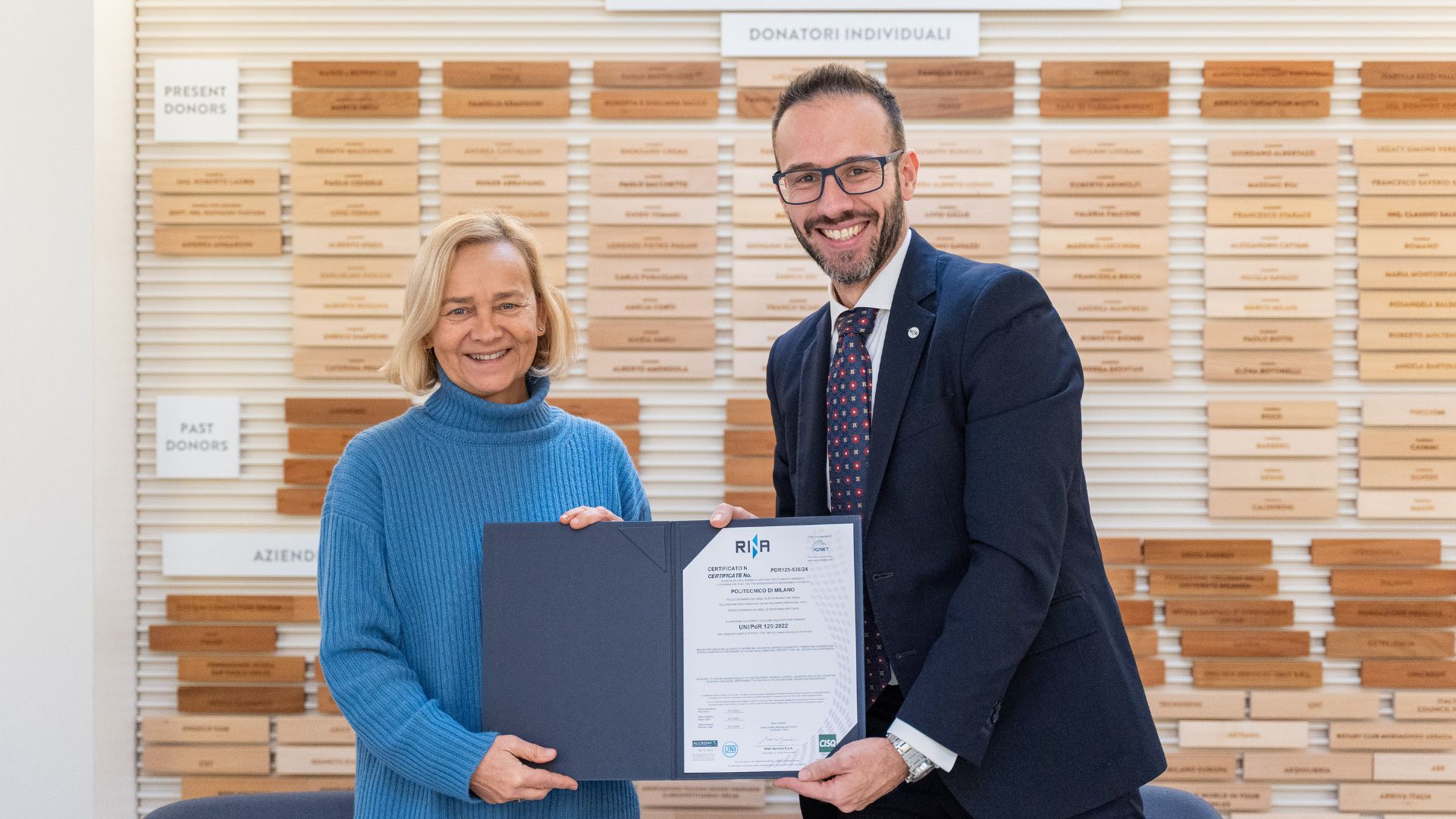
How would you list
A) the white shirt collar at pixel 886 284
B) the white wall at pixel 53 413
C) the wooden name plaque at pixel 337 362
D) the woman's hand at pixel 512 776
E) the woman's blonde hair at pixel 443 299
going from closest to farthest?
the woman's hand at pixel 512 776, the woman's blonde hair at pixel 443 299, the white shirt collar at pixel 886 284, the white wall at pixel 53 413, the wooden name plaque at pixel 337 362

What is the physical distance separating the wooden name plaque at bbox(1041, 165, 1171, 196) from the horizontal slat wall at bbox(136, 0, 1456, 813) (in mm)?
68

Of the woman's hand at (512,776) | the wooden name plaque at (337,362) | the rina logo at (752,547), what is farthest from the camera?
the wooden name plaque at (337,362)

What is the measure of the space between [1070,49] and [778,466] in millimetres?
1830

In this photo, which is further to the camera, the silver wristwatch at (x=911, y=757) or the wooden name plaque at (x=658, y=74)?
the wooden name plaque at (x=658, y=74)

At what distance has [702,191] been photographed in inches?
134

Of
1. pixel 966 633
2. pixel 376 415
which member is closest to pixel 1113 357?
pixel 966 633

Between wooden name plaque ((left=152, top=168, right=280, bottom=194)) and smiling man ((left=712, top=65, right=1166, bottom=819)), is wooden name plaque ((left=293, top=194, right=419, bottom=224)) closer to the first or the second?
wooden name plaque ((left=152, top=168, right=280, bottom=194))

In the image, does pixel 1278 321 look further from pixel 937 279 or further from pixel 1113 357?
pixel 937 279

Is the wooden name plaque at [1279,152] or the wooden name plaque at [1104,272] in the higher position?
the wooden name plaque at [1279,152]

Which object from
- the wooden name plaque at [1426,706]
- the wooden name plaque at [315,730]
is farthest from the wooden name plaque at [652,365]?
the wooden name plaque at [1426,706]

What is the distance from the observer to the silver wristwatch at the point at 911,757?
6.20 ft

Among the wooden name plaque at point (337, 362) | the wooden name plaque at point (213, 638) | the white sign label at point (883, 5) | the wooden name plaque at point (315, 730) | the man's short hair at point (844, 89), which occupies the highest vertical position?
the white sign label at point (883, 5)

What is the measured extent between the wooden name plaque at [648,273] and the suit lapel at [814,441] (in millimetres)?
1205

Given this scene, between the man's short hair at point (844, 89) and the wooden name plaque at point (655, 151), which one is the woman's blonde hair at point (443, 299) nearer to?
the man's short hair at point (844, 89)
